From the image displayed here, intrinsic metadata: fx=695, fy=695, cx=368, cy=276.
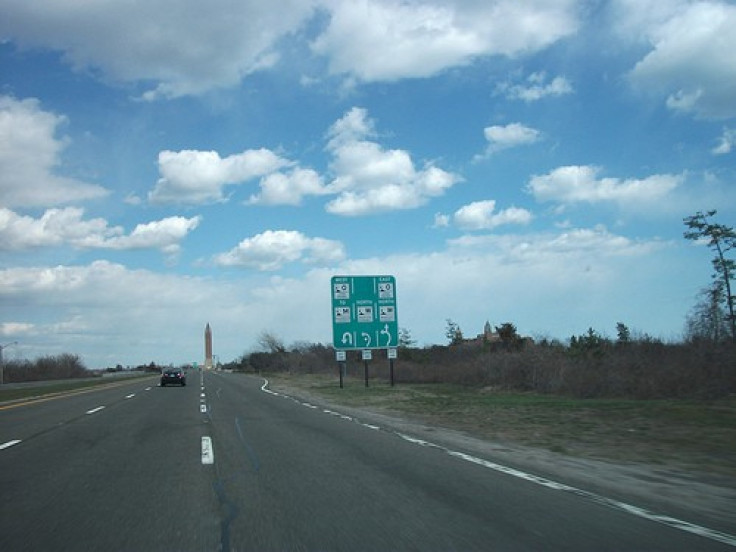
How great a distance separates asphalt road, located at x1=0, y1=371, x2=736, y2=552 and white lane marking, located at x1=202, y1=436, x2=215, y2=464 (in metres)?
0.04

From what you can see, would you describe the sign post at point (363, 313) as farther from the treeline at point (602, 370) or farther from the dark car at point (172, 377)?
the dark car at point (172, 377)

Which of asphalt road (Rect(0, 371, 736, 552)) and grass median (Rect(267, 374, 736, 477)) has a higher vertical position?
asphalt road (Rect(0, 371, 736, 552))

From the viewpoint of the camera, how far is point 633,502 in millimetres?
8820

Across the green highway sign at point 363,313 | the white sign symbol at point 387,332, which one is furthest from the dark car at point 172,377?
the white sign symbol at point 387,332

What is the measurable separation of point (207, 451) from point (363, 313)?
30594 mm

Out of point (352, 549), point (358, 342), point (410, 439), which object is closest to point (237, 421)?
point (410, 439)

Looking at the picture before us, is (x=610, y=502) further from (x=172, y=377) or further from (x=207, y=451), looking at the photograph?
(x=172, y=377)

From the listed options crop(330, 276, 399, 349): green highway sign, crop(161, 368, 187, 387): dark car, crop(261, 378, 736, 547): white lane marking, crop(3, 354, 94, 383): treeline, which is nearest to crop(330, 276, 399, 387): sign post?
crop(330, 276, 399, 349): green highway sign

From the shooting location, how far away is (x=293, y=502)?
8828 mm

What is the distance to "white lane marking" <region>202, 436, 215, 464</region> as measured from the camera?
1275 centimetres

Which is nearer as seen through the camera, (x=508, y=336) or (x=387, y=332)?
(x=387, y=332)

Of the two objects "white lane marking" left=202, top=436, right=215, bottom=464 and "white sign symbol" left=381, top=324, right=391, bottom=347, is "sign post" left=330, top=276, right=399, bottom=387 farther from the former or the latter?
"white lane marking" left=202, top=436, right=215, bottom=464

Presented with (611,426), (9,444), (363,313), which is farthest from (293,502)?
(363,313)

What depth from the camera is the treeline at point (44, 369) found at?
112 metres
